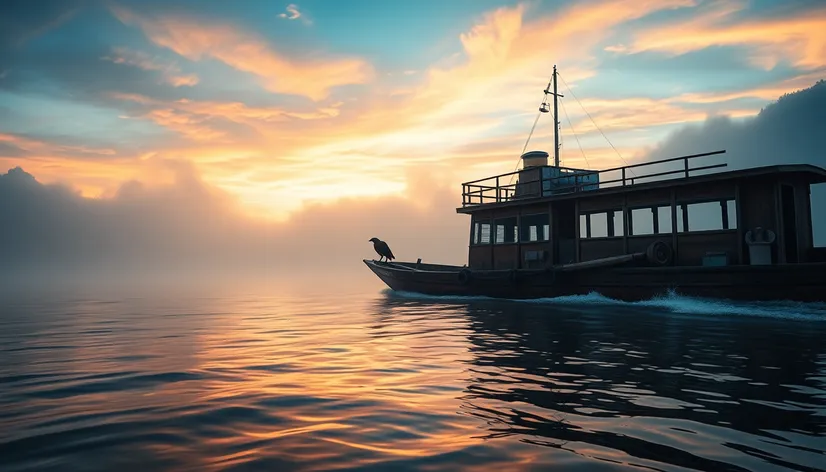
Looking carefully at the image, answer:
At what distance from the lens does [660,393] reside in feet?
A: 21.2

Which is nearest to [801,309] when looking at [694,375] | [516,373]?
[694,375]

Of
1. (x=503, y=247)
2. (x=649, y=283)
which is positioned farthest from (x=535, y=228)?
(x=649, y=283)

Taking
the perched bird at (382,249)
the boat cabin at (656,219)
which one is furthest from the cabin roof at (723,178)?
the perched bird at (382,249)

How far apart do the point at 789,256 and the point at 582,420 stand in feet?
54.8

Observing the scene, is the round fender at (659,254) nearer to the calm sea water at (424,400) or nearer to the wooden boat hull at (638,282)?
the wooden boat hull at (638,282)

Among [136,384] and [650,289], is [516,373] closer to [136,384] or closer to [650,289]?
[136,384]

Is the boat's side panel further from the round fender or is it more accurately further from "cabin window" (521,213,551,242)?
"cabin window" (521,213,551,242)

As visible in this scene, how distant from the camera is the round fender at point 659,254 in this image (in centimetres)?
1858

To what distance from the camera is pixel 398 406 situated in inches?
236

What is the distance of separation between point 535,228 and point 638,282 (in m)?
6.54

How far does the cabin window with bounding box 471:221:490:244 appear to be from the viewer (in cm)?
2631

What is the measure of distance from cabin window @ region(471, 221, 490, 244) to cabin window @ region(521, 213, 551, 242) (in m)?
2.10

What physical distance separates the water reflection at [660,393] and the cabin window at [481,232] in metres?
13.4

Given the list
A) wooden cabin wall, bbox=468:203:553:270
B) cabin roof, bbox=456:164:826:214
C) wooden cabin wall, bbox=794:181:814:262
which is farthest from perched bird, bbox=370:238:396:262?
wooden cabin wall, bbox=794:181:814:262
